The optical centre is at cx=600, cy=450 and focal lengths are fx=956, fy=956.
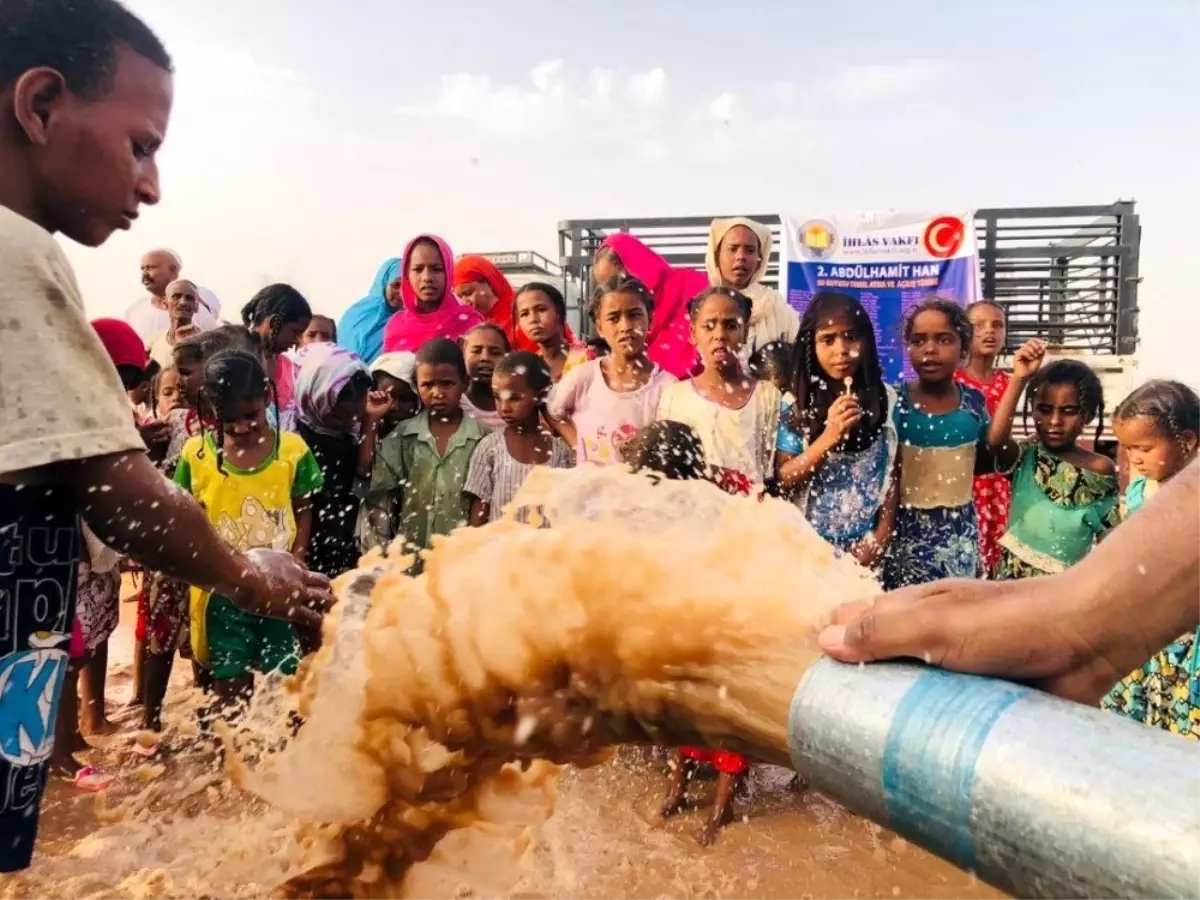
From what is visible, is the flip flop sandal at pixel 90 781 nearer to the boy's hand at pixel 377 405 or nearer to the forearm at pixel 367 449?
the forearm at pixel 367 449

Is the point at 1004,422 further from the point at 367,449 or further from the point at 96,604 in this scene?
the point at 96,604

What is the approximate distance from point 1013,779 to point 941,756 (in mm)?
86

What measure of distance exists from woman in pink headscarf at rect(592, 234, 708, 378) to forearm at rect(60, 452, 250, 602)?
4.19 meters

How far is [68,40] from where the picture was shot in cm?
164

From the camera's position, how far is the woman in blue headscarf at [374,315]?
21.0 ft

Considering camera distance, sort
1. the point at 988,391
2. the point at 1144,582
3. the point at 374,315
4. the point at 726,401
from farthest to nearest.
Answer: the point at 374,315
the point at 988,391
the point at 726,401
the point at 1144,582

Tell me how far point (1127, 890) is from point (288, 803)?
5.75ft

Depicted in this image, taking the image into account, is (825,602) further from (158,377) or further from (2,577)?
(158,377)

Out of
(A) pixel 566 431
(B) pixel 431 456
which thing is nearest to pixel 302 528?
(B) pixel 431 456

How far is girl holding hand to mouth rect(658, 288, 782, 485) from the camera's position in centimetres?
398

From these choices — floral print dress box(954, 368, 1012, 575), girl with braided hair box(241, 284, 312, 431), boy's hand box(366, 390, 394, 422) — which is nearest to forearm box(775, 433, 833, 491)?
floral print dress box(954, 368, 1012, 575)

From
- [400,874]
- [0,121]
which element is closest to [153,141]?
[0,121]

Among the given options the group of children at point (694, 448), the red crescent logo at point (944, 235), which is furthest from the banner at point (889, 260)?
the group of children at point (694, 448)

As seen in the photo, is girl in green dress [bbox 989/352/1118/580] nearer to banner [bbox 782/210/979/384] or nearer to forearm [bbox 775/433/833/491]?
forearm [bbox 775/433/833/491]
